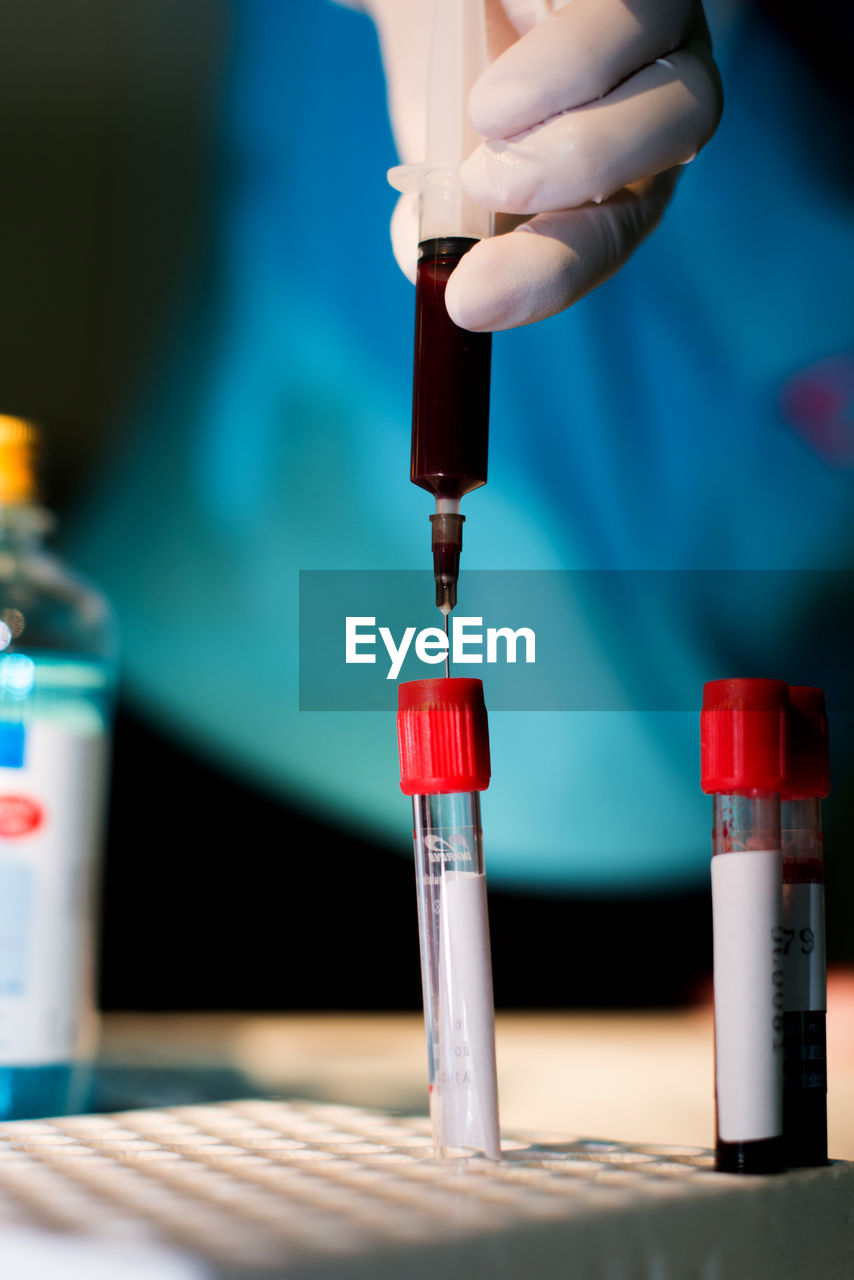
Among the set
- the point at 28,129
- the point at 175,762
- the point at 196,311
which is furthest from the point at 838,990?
the point at 28,129

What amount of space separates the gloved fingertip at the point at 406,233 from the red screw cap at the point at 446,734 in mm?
469

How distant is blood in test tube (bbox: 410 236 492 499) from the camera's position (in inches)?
24.0

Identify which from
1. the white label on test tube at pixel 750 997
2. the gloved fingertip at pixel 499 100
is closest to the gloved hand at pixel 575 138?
the gloved fingertip at pixel 499 100

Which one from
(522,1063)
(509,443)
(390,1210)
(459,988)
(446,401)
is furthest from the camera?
(509,443)

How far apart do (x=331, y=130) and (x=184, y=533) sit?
57 centimetres

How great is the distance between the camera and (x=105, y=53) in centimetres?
155

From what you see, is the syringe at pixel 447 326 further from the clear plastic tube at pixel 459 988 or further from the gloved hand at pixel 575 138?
the clear plastic tube at pixel 459 988

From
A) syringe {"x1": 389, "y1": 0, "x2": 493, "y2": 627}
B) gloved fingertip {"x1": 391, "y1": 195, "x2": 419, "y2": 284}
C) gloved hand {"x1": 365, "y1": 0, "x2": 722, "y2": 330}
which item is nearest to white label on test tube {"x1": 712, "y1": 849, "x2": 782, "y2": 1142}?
syringe {"x1": 389, "y1": 0, "x2": 493, "y2": 627}

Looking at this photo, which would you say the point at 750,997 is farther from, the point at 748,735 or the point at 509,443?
the point at 509,443

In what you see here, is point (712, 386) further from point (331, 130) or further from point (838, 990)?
point (838, 990)

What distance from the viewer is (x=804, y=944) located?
506 millimetres

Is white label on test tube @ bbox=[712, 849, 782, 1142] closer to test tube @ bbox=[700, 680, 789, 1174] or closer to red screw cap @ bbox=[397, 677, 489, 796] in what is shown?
test tube @ bbox=[700, 680, 789, 1174]

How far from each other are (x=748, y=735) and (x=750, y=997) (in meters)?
0.11

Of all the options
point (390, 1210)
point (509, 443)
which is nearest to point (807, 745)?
point (390, 1210)
